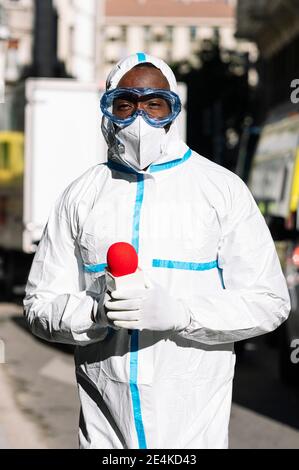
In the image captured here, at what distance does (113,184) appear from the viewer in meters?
3.54

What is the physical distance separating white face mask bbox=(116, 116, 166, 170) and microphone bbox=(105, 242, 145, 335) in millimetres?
364

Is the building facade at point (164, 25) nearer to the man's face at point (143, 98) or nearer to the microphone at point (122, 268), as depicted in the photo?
the man's face at point (143, 98)

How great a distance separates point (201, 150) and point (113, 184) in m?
52.2

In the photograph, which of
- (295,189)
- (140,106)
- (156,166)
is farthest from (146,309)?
(295,189)

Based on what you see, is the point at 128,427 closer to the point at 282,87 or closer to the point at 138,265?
the point at 138,265

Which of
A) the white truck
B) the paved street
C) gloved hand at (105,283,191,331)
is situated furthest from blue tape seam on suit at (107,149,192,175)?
the white truck

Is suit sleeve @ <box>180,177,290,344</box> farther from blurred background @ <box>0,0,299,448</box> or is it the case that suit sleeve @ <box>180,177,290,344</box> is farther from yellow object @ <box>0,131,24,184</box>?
yellow object @ <box>0,131,24,184</box>

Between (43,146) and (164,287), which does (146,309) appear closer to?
(164,287)

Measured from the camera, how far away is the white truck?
18.5 meters

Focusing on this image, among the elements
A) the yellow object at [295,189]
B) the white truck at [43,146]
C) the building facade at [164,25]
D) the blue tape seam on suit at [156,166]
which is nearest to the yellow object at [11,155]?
the white truck at [43,146]

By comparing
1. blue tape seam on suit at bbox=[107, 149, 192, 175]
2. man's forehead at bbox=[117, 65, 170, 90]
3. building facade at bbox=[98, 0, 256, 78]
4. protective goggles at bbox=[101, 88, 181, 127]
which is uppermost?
man's forehead at bbox=[117, 65, 170, 90]

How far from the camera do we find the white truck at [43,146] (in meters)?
18.5

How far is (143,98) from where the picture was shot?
3.50 m

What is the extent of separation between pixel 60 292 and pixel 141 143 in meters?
0.45
